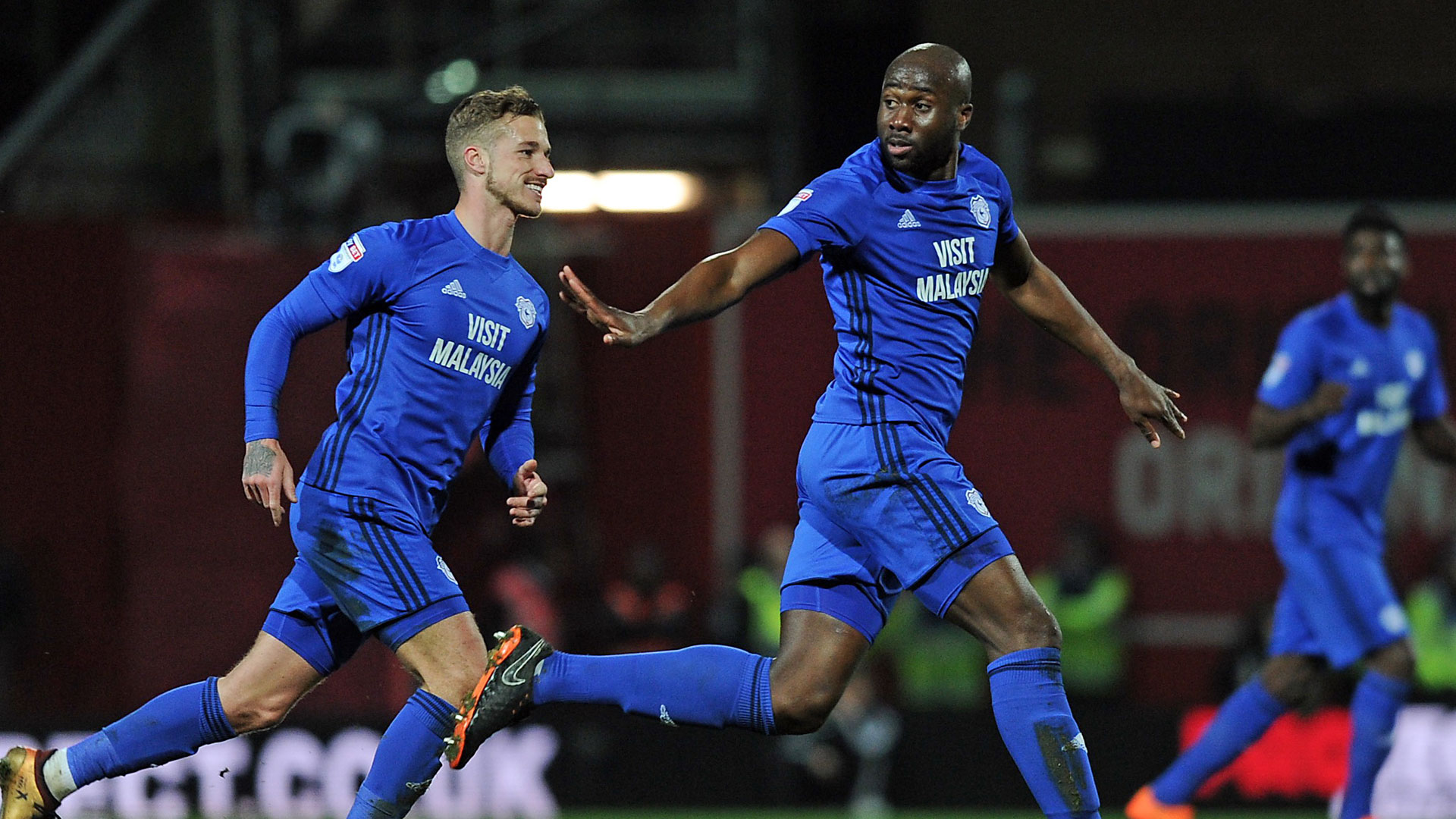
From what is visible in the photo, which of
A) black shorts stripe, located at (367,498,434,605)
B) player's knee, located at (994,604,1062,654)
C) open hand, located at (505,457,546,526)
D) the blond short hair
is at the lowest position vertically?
player's knee, located at (994,604,1062,654)

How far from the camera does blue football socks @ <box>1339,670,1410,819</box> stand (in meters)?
7.27

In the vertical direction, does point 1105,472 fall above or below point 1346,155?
below

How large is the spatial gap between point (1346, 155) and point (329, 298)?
1046 cm

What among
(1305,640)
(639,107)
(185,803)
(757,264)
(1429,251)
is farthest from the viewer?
(639,107)

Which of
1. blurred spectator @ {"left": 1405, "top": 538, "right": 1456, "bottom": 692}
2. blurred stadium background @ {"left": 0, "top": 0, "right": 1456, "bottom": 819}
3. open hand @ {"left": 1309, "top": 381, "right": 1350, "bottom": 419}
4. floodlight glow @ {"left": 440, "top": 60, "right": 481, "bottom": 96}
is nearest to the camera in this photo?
open hand @ {"left": 1309, "top": 381, "right": 1350, "bottom": 419}

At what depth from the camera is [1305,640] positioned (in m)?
7.52

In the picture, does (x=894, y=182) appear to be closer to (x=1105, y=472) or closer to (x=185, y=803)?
(x=185, y=803)

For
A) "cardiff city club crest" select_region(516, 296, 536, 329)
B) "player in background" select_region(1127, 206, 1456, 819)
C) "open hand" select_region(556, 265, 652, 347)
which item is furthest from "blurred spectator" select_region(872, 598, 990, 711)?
"open hand" select_region(556, 265, 652, 347)

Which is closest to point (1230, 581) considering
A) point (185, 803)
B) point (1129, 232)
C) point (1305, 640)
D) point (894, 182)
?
point (1129, 232)

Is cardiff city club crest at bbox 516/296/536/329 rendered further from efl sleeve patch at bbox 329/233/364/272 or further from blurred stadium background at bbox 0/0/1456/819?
blurred stadium background at bbox 0/0/1456/819

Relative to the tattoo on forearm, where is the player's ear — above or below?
above

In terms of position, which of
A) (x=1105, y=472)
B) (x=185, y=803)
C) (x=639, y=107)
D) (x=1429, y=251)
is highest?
(x=639, y=107)

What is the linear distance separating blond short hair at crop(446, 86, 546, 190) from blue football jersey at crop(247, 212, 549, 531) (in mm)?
233

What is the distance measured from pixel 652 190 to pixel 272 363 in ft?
36.8
